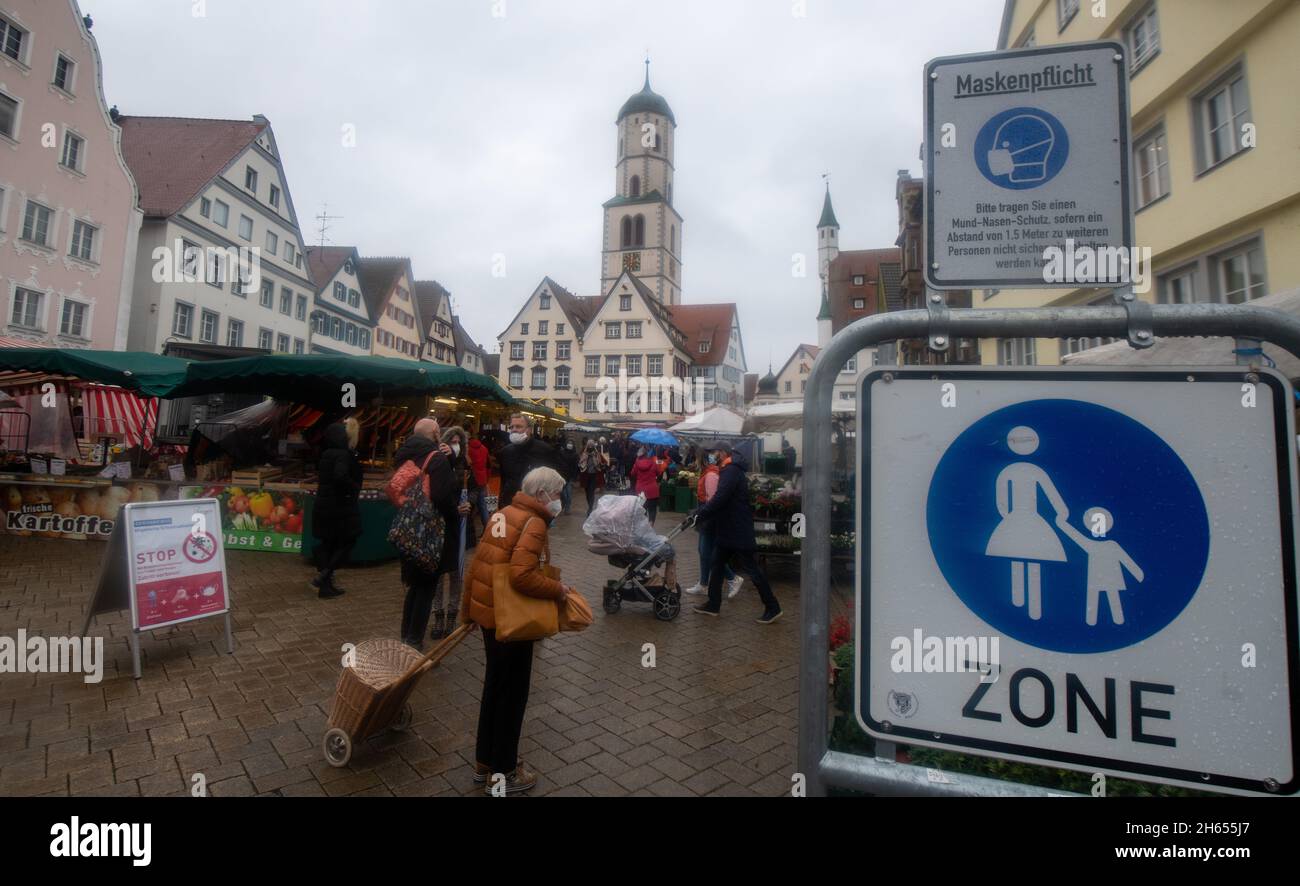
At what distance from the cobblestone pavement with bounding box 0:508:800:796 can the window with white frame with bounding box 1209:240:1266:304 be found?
9.05 meters

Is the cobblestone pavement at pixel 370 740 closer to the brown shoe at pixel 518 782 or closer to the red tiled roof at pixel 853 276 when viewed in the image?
the brown shoe at pixel 518 782

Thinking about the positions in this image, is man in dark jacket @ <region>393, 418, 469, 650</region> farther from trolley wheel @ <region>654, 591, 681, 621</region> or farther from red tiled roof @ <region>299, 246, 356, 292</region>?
red tiled roof @ <region>299, 246, 356, 292</region>

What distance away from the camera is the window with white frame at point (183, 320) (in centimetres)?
2620

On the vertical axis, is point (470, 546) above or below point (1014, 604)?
below

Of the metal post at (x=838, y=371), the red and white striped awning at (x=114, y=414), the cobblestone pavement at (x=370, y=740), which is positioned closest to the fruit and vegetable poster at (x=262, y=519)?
the cobblestone pavement at (x=370, y=740)

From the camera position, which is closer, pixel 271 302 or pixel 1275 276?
pixel 1275 276

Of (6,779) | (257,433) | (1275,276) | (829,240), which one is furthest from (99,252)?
(829,240)

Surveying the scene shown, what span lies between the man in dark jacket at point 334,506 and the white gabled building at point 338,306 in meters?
34.1

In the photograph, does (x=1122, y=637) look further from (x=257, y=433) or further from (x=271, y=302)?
(x=271, y=302)

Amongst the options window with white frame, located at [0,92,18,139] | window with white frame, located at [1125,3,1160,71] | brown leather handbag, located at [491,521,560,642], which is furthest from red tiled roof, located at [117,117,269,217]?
window with white frame, located at [1125,3,1160,71]

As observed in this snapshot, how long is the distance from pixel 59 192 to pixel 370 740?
27477 millimetres

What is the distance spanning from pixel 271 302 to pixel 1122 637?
3924 cm

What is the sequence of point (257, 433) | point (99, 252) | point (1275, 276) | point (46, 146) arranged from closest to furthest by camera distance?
point (1275, 276) → point (257, 433) → point (46, 146) → point (99, 252)
